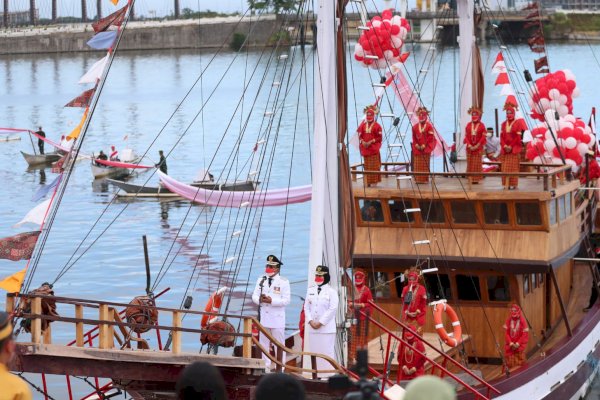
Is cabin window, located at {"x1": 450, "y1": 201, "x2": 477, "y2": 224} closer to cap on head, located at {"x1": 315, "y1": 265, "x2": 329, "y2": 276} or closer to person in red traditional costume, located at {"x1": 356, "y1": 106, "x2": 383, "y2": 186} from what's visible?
person in red traditional costume, located at {"x1": 356, "y1": 106, "x2": 383, "y2": 186}

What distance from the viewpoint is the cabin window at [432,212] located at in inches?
1023

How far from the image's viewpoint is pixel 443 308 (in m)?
23.0

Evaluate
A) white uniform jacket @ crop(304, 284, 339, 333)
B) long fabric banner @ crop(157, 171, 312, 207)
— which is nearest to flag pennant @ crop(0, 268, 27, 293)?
white uniform jacket @ crop(304, 284, 339, 333)

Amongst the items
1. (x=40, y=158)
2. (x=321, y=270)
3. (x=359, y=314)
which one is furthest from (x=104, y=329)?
(x=40, y=158)

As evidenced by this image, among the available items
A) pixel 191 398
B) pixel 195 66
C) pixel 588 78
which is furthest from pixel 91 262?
pixel 195 66

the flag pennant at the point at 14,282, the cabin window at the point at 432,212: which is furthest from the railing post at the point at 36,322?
the cabin window at the point at 432,212

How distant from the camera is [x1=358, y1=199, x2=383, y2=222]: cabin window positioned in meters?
26.3

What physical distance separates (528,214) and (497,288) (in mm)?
1589

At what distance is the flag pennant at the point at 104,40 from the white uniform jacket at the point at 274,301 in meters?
4.56

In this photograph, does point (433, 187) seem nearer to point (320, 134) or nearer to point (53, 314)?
point (320, 134)

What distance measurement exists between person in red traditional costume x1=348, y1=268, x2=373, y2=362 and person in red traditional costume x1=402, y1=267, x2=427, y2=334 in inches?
26.8

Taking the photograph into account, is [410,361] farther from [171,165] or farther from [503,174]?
[171,165]

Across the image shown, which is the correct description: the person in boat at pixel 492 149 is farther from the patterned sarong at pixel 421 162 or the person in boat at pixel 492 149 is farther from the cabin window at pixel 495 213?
the cabin window at pixel 495 213

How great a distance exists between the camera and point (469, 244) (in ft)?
83.9
